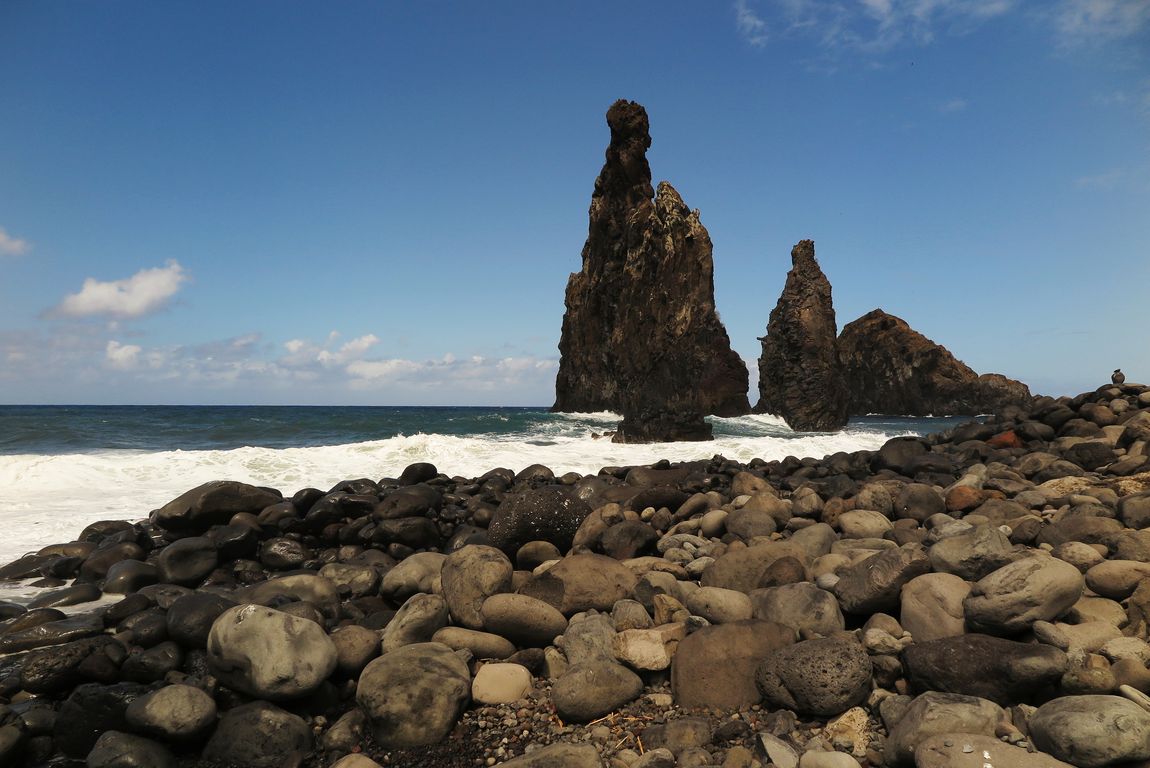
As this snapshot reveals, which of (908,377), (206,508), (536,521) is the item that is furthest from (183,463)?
(908,377)

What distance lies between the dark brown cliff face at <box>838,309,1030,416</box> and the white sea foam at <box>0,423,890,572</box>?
45.1 metres

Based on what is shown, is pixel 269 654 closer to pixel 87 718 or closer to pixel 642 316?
pixel 87 718

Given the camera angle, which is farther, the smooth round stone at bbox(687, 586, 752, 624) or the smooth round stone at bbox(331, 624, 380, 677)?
the smooth round stone at bbox(687, 586, 752, 624)

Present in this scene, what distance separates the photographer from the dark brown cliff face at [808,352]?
113ft

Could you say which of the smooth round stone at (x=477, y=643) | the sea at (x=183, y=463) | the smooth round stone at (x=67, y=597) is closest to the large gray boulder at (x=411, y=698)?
the smooth round stone at (x=477, y=643)

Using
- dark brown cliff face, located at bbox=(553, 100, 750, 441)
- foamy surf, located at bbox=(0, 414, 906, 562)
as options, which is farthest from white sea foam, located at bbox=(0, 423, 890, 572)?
dark brown cliff face, located at bbox=(553, 100, 750, 441)

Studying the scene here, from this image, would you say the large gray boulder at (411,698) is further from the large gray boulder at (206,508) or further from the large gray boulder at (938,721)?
the large gray boulder at (206,508)

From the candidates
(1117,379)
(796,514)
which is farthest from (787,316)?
(796,514)

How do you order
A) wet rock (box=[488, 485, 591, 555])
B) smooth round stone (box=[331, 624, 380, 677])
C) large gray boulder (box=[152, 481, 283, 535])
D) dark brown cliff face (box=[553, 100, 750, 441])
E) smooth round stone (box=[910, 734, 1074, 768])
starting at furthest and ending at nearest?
dark brown cliff face (box=[553, 100, 750, 441]), large gray boulder (box=[152, 481, 283, 535]), wet rock (box=[488, 485, 591, 555]), smooth round stone (box=[331, 624, 380, 677]), smooth round stone (box=[910, 734, 1074, 768])

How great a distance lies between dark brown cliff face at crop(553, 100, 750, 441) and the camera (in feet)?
101

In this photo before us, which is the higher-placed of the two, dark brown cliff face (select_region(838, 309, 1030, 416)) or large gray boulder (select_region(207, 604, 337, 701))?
dark brown cliff face (select_region(838, 309, 1030, 416))

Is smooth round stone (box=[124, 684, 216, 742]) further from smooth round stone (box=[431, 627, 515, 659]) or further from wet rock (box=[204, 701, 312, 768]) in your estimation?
smooth round stone (box=[431, 627, 515, 659])

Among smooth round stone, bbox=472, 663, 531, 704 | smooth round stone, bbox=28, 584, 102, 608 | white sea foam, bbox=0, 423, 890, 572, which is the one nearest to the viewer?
smooth round stone, bbox=472, 663, 531, 704

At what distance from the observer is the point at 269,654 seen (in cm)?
368
